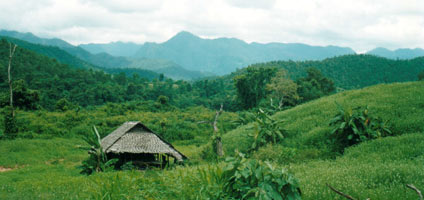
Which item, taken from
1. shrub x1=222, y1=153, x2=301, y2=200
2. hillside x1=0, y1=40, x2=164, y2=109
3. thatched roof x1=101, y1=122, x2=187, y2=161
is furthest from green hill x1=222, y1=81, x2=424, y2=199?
hillside x1=0, y1=40, x2=164, y2=109

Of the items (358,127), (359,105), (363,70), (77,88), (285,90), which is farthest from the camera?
(363,70)

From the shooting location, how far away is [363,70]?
9512cm

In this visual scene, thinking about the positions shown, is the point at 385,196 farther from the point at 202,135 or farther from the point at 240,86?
the point at 240,86

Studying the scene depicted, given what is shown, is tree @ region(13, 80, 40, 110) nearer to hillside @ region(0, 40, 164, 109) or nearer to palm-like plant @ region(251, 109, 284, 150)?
hillside @ region(0, 40, 164, 109)

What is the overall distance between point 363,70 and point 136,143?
292 ft

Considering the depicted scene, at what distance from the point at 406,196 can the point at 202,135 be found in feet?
125

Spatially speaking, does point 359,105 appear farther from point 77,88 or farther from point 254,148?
point 77,88

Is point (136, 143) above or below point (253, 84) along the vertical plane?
below

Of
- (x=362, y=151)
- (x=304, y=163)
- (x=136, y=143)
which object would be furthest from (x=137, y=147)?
(x=362, y=151)

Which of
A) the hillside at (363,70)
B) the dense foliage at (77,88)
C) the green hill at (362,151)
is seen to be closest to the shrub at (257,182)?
the green hill at (362,151)

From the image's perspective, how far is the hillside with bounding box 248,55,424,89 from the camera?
8800cm

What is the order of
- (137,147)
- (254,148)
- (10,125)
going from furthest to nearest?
(10,125), (137,147), (254,148)

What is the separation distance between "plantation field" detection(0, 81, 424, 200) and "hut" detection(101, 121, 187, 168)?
2795 millimetres

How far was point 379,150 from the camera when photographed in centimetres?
1152
